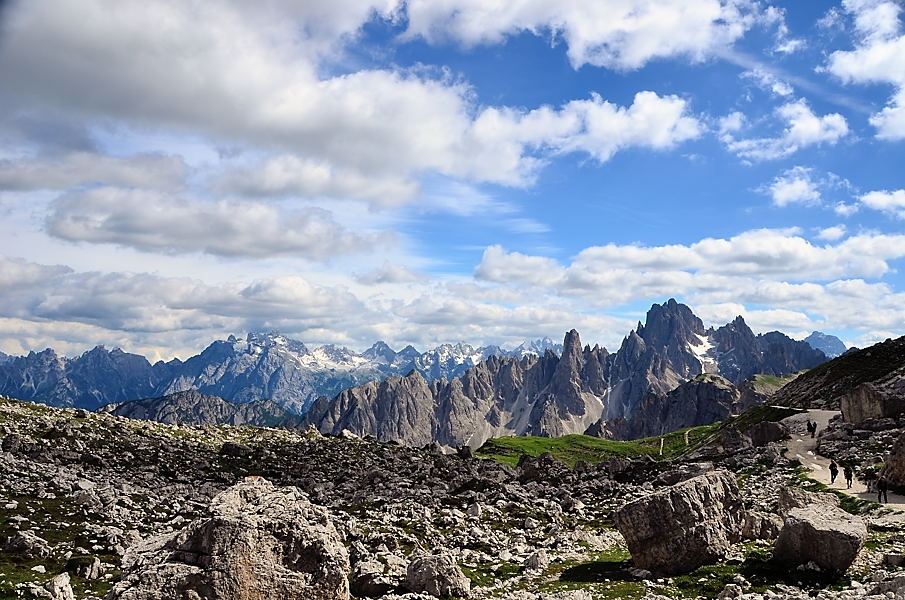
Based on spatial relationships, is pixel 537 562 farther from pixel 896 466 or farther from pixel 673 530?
pixel 896 466

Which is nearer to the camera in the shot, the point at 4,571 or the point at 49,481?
the point at 4,571

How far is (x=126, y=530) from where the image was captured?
4309 centimetres

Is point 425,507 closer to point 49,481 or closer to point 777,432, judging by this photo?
point 49,481

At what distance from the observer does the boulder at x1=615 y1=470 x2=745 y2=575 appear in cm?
3047

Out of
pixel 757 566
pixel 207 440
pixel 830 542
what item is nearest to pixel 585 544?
pixel 757 566

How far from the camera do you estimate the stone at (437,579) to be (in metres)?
28.6

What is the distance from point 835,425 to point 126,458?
98237mm

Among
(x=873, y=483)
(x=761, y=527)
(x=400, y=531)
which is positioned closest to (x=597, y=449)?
(x=873, y=483)

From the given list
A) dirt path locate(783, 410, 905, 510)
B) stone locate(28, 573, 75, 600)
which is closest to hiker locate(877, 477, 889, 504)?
dirt path locate(783, 410, 905, 510)

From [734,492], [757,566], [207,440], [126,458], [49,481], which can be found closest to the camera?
[757,566]

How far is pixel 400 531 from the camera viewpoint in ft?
152

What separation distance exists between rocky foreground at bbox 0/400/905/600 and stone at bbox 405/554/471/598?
0.32 ft

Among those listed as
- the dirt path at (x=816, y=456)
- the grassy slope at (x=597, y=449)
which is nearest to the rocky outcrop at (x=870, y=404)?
the dirt path at (x=816, y=456)

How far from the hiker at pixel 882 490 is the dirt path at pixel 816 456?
36cm
